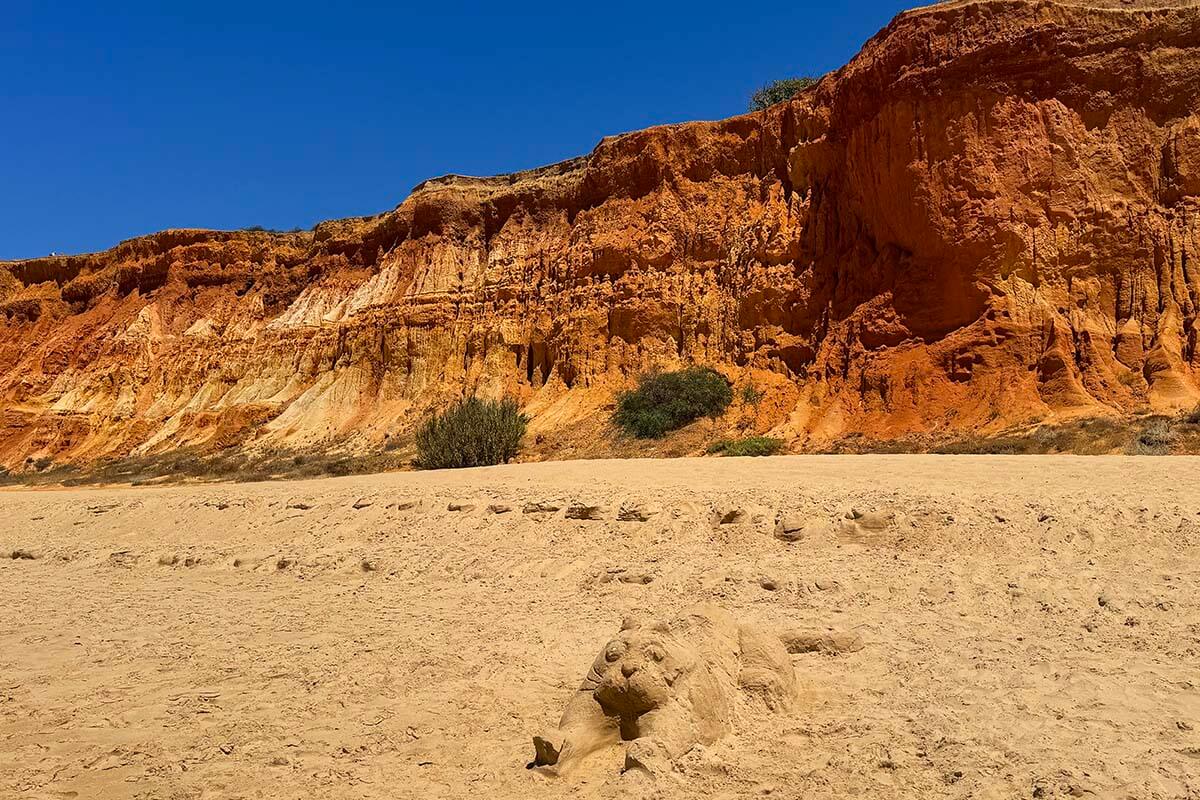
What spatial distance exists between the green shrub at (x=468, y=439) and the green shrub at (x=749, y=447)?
199 inches

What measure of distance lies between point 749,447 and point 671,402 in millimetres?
4575

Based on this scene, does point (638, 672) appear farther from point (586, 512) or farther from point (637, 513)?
point (586, 512)

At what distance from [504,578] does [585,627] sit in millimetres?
1682

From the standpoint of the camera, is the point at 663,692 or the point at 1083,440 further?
the point at 1083,440

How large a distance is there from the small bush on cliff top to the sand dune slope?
1321 centimetres

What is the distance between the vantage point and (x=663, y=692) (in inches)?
157

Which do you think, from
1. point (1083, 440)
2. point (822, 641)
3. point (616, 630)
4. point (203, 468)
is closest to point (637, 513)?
point (616, 630)

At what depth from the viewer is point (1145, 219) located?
2022 centimetres

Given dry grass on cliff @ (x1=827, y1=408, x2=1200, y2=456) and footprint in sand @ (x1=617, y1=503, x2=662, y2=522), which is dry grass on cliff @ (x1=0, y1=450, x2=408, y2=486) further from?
footprint in sand @ (x1=617, y1=503, x2=662, y2=522)

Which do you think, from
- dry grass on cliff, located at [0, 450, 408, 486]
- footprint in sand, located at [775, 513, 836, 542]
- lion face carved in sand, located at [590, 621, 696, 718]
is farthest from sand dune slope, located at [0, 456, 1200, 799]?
dry grass on cliff, located at [0, 450, 408, 486]

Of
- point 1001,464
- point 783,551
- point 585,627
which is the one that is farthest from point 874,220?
point 585,627

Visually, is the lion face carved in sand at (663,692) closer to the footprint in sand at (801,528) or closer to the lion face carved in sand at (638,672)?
the lion face carved in sand at (638,672)

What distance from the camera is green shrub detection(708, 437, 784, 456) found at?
1970 cm

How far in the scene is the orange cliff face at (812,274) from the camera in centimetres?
2022
